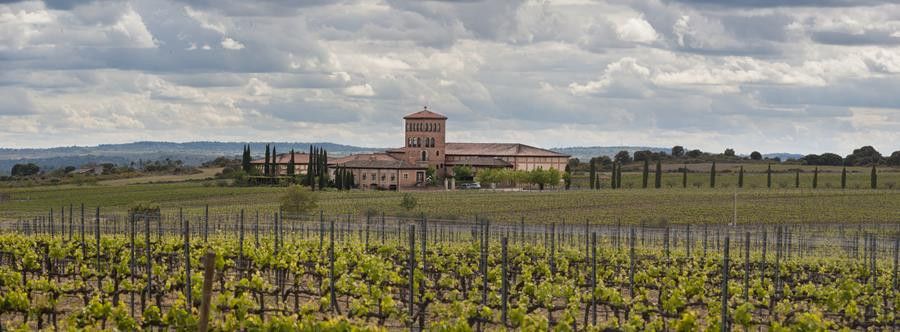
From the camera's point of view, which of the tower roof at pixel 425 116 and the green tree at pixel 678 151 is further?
the green tree at pixel 678 151

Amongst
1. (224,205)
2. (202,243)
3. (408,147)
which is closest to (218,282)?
(202,243)

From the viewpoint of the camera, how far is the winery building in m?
104

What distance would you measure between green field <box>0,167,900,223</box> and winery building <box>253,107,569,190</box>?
8840 millimetres

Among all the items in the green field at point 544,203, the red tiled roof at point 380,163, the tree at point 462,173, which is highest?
the red tiled roof at point 380,163

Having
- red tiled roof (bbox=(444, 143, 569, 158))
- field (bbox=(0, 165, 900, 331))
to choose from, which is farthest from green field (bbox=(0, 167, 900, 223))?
red tiled roof (bbox=(444, 143, 569, 158))

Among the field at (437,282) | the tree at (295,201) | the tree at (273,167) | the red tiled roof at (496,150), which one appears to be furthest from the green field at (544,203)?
the red tiled roof at (496,150)

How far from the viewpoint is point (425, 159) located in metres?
115

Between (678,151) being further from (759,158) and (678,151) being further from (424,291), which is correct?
(424,291)

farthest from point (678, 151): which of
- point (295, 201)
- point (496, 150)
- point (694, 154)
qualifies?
point (295, 201)

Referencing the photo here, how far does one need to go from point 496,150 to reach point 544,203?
139ft

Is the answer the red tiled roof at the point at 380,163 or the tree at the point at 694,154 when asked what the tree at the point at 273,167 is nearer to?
the red tiled roof at the point at 380,163

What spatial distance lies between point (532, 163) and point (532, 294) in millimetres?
97288

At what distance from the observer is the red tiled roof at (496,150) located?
397 feet

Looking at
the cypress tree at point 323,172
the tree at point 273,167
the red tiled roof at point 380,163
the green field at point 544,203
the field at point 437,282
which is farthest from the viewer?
the tree at point 273,167
